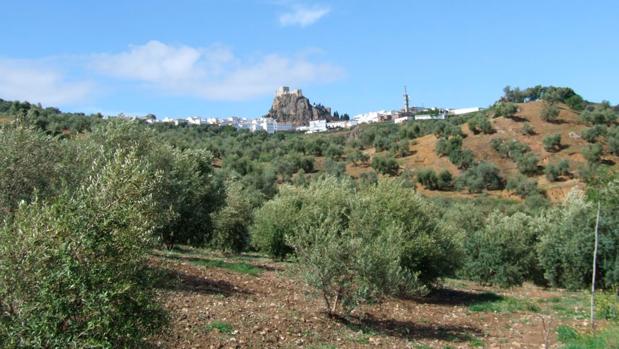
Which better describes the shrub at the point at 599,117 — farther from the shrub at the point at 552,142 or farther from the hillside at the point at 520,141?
the shrub at the point at 552,142

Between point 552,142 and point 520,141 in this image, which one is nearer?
point 552,142

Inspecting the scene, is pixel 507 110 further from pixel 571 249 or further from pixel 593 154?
pixel 571 249

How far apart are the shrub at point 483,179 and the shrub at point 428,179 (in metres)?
3.42

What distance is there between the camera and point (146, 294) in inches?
275

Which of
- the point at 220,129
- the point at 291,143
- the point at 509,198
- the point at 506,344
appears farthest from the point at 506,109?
the point at 506,344

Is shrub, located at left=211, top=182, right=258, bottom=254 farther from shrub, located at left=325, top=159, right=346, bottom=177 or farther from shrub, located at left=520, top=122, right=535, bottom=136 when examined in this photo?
shrub, located at left=520, top=122, right=535, bottom=136

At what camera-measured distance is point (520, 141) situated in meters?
91.2

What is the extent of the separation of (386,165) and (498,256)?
56.8 m

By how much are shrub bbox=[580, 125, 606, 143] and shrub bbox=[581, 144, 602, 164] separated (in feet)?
15.4

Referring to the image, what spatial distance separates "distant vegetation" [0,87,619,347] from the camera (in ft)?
19.7

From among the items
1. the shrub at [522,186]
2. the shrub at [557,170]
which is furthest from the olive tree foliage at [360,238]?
the shrub at [557,170]

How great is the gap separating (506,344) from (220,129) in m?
134

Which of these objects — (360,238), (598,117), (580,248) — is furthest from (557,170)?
(360,238)

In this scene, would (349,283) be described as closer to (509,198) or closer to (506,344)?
(506,344)
